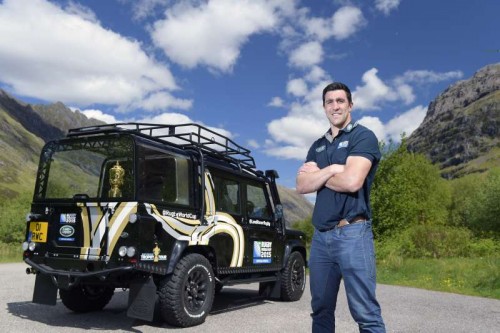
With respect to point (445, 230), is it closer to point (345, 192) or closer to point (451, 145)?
point (345, 192)

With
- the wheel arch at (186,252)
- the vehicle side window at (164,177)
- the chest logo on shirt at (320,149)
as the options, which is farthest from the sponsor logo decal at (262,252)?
the chest logo on shirt at (320,149)

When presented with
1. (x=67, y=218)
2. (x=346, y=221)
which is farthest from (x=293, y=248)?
(x=346, y=221)

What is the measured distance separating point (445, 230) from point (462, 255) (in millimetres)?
1281

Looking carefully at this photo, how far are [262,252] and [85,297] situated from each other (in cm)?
289

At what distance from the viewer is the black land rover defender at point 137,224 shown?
17.7ft

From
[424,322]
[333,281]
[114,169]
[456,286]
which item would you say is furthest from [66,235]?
[456,286]

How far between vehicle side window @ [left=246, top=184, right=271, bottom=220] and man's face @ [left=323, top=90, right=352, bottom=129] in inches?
183

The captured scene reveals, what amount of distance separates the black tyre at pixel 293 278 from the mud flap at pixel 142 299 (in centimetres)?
352

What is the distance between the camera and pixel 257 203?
8125 millimetres

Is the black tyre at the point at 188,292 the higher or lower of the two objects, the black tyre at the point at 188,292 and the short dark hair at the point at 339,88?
the lower

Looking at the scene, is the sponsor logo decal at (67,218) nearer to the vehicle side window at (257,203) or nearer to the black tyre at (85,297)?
the black tyre at (85,297)

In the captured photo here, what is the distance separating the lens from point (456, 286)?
11898mm

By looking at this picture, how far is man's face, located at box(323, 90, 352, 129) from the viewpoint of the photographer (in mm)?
3238

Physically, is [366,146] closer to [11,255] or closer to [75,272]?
[75,272]
